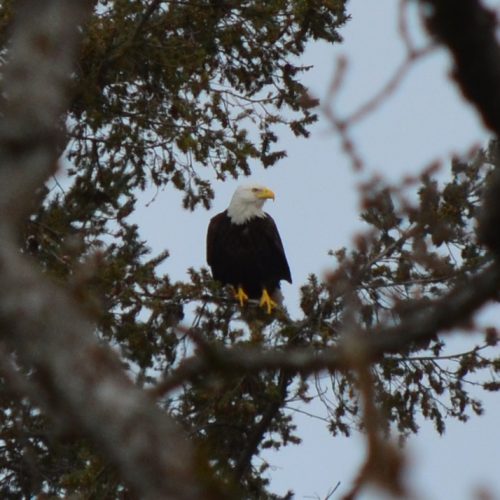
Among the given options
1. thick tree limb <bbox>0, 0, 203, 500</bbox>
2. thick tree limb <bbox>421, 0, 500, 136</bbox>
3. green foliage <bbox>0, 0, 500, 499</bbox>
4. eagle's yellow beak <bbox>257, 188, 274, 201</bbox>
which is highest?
eagle's yellow beak <bbox>257, 188, 274, 201</bbox>

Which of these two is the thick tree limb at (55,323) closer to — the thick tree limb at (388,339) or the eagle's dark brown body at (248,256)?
the thick tree limb at (388,339)

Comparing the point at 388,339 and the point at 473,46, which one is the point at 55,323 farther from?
the point at 473,46

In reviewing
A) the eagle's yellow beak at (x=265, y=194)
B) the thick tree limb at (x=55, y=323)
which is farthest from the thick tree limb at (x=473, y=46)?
the eagle's yellow beak at (x=265, y=194)

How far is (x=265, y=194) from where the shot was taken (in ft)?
42.5

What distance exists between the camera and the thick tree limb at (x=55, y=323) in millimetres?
1521

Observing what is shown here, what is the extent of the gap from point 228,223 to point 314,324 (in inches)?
195

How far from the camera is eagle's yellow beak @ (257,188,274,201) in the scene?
42.3 feet

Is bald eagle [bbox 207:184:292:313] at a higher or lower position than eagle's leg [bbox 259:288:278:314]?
higher

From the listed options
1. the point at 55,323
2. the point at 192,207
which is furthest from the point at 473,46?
the point at 192,207

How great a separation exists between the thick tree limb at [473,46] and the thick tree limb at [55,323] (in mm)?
541

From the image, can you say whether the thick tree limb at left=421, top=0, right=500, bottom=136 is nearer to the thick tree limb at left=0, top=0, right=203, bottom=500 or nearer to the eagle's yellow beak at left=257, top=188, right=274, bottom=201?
the thick tree limb at left=0, top=0, right=203, bottom=500

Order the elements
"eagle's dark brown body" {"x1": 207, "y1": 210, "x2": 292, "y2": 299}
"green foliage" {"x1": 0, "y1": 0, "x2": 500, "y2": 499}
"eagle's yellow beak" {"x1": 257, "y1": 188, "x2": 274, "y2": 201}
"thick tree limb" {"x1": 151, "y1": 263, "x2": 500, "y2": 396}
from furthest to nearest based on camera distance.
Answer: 1. "eagle's yellow beak" {"x1": 257, "y1": 188, "x2": 274, "y2": 201}
2. "eagle's dark brown body" {"x1": 207, "y1": 210, "x2": 292, "y2": 299}
3. "green foliage" {"x1": 0, "y1": 0, "x2": 500, "y2": 499}
4. "thick tree limb" {"x1": 151, "y1": 263, "x2": 500, "y2": 396}

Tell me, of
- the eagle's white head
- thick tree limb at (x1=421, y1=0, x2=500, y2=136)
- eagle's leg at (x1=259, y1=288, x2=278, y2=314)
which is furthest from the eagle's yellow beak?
thick tree limb at (x1=421, y1=0, x2=500, y2=136)

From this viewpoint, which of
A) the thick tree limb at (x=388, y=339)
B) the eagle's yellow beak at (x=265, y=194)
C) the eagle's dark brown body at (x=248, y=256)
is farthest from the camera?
the eagle's yellow beak at (x=265, y=194)
